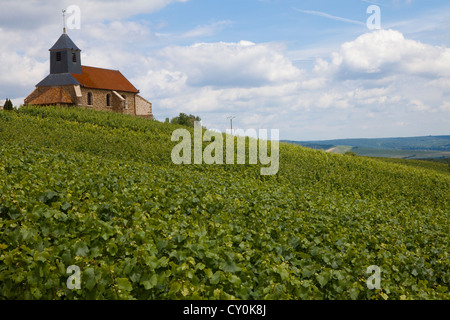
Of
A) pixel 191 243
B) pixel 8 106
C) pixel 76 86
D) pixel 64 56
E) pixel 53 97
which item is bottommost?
pixel 191 243

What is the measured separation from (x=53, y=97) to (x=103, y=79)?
29.3 ft

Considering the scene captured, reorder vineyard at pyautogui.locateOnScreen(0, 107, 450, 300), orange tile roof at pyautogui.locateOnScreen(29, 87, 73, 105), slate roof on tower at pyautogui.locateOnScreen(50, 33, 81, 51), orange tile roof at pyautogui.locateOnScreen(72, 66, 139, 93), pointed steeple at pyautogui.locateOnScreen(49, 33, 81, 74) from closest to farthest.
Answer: vineyard at pyautogui.locateOnScreen(0, 107, 450, 300), orange tile roof at pyautogui.locateOnScreen(29, 87, 73, 105), pointed steeple at pyautogui.locateOnScreen(49, 33, 81, 74), slate roof on tower at pyautogui.locateOnScreen(50, 33, 81, 51), orange tile roof at pyautogui.locateOnScreen(72, 66, 139, 93)

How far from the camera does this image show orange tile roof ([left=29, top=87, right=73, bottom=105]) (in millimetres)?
48347

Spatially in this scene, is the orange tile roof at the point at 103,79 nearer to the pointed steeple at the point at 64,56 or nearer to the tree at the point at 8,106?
the pointed steeple at the point at 64,56

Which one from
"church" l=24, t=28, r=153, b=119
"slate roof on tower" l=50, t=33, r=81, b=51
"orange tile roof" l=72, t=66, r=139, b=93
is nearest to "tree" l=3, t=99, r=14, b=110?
"church" l=24, t=28, r=153, b=119

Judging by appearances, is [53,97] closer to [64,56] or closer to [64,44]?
[64,56]

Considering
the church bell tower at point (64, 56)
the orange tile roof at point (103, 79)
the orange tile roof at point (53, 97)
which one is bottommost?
the orange tile roof at point (53, 97)

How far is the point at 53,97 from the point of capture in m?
48.7

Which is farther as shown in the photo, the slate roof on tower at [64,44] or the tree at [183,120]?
the tree at [183,120]

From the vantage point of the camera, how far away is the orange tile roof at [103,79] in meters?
52.5

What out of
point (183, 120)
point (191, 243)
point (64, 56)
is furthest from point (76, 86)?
point (191, 243)

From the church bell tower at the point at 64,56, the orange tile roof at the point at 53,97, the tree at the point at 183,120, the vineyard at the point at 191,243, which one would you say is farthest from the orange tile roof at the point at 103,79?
the vineyard at the point at 191,243

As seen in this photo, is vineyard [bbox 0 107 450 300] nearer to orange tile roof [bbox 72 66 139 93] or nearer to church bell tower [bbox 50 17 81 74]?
orange tile roof [bbox 72 66 139 93]
